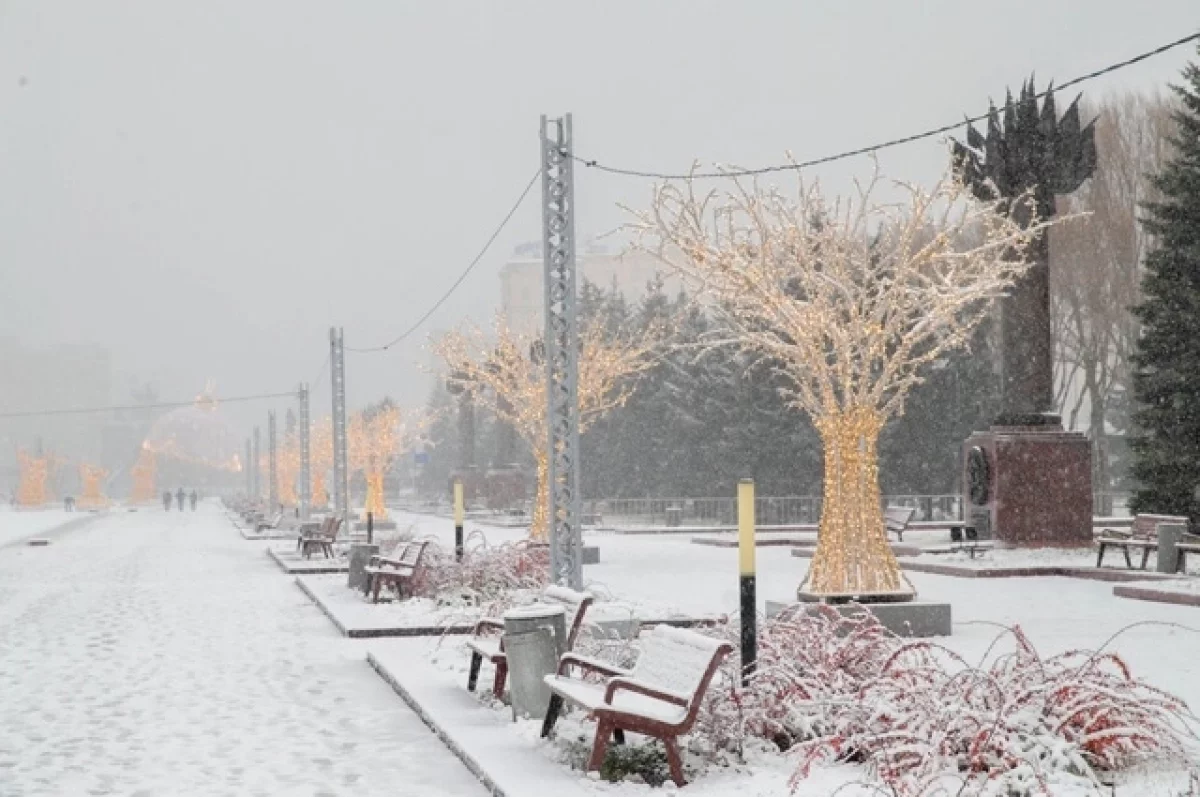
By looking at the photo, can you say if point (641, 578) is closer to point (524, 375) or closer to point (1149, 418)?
point (524, 375)

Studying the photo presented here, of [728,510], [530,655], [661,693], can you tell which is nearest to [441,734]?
[530,655]

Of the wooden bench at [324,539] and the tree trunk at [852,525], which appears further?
the wooden bench at [324,539]

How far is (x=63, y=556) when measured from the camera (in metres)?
36.1

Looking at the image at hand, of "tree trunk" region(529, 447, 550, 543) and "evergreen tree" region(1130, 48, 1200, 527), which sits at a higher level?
"evergreen tree" region(1130, 48, 1200, 527)

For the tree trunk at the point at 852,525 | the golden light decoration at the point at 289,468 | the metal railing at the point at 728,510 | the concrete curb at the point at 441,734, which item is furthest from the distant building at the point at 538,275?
the concrete curb at the point at 441,734

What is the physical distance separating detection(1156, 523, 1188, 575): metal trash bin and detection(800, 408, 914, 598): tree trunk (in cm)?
753

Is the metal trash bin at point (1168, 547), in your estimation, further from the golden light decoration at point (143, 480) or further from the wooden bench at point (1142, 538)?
the golden light decoration at point (143, 480)

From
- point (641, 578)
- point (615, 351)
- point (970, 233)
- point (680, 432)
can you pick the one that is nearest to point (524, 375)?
point (615, 351)

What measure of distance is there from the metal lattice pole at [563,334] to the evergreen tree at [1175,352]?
1657 centimetres

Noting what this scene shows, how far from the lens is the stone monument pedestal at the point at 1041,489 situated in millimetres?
25031

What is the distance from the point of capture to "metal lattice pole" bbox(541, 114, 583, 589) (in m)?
16.5

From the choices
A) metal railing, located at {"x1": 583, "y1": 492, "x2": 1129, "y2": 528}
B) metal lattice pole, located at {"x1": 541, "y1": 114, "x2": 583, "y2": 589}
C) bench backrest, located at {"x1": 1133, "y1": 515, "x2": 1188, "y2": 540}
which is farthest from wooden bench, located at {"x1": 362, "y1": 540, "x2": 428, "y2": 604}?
metal railing, located at {"x1": 583, "y1": 492, "x2": 1129, "y2": 528}

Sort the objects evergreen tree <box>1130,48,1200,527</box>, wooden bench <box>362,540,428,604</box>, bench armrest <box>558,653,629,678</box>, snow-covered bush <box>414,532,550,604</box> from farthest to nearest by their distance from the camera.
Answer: evergreen tree <box>1130,48,1200,527</box> < wooden bench <box>362,540,428,604</box> < snow-covered bush <box>414,532,550,604</box> < bench armrest <box>558,653,629,678</box>

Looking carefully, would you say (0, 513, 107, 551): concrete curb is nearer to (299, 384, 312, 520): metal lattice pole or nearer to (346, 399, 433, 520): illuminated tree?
(299, 384, 312, 520): metal lattice pole
